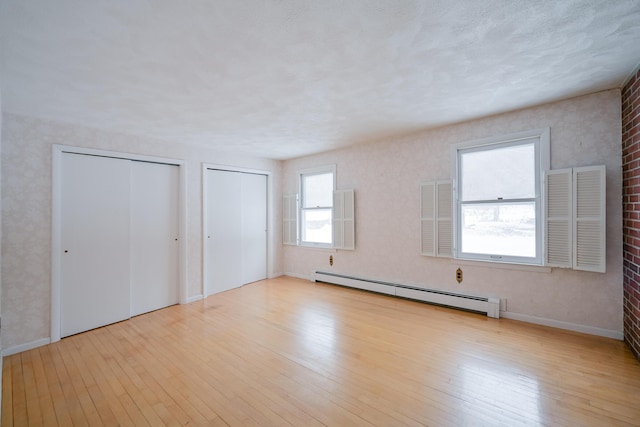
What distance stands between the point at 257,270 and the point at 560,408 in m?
4.74

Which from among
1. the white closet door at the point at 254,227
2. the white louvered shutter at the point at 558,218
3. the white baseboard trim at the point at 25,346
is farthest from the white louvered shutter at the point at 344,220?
the white baseboard trim at the point at 25,346

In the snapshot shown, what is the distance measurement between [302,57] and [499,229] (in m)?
3.18

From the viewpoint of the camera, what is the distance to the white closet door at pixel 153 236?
3863 millimetres

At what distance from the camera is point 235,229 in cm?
512

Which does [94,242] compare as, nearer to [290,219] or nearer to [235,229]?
[235,229]

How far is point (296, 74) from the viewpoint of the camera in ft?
7.64

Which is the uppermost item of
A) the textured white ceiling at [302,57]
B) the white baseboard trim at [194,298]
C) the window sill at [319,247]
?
the textured white ceiling at [302,57]

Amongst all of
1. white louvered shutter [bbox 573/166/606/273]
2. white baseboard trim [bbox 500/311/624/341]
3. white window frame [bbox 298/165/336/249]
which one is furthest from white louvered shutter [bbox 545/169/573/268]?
white window frame [bbox 298/165/336/249]

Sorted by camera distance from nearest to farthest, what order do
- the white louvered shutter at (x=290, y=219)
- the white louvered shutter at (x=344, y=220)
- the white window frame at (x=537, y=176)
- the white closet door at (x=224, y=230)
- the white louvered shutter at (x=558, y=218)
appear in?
the white louvered shutter at (x=558, y=218), the white window frame at (x=537, y=176), the white closet door at (x=224, y=230), the white louvered shutter at (x=344, y=220), the white louvered shutter at (x=290, y=219)

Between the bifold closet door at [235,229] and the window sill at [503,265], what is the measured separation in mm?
3648

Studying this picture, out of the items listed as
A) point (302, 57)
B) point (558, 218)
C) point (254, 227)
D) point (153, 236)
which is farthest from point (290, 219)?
point (558, 218)

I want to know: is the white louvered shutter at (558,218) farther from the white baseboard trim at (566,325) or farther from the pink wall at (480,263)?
the white baseboard trim at (566,325)

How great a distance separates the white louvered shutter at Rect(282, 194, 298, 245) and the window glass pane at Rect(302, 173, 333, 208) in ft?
0.76

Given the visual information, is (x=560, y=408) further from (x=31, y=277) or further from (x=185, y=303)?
(x=31, y=277)
